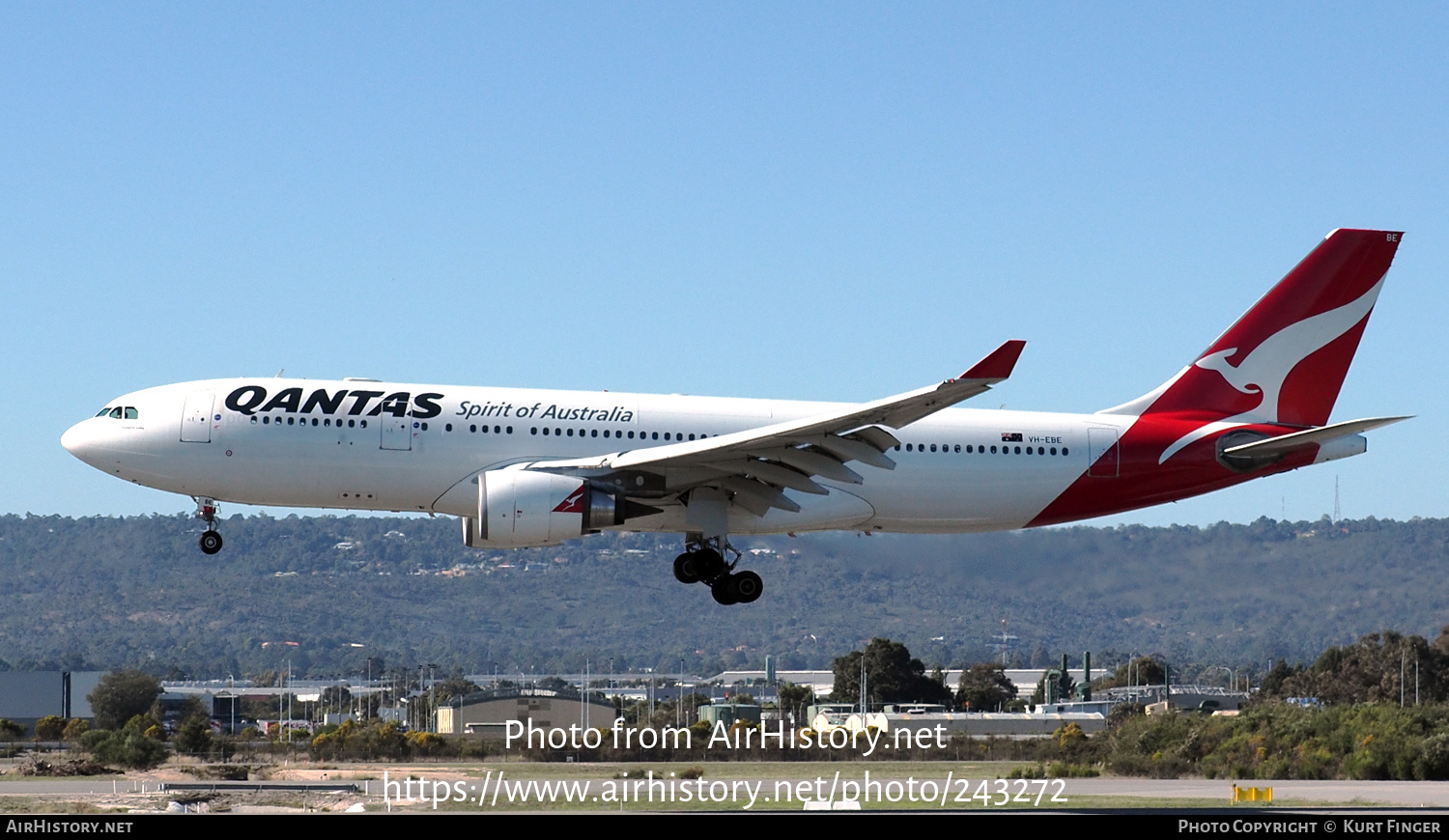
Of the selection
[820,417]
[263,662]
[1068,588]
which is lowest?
[263,662]

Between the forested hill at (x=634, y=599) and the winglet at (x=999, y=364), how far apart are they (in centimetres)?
1304

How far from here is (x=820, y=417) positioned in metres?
26.4

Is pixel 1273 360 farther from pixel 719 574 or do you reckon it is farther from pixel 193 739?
pixel 193 739

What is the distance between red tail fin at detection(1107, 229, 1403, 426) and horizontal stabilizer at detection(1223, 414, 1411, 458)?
3.73 ft

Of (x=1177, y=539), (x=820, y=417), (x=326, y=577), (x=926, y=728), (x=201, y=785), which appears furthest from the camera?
(x=326, y=577)

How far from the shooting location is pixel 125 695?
184 ft

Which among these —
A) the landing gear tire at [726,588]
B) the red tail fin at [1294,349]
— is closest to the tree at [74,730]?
the landing gear tire at [726,588]

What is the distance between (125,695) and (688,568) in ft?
112

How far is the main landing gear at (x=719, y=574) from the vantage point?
29.6 metres

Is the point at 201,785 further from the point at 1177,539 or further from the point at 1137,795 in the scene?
the point at 1177,539

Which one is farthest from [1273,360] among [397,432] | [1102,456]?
[397,432]

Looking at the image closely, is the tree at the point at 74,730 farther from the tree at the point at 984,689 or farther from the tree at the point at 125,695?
the tree at the point at 984,689

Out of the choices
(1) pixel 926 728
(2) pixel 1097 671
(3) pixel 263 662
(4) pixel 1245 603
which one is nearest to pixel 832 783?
(1) pixel 926 728

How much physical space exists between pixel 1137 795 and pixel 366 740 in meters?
22.5
